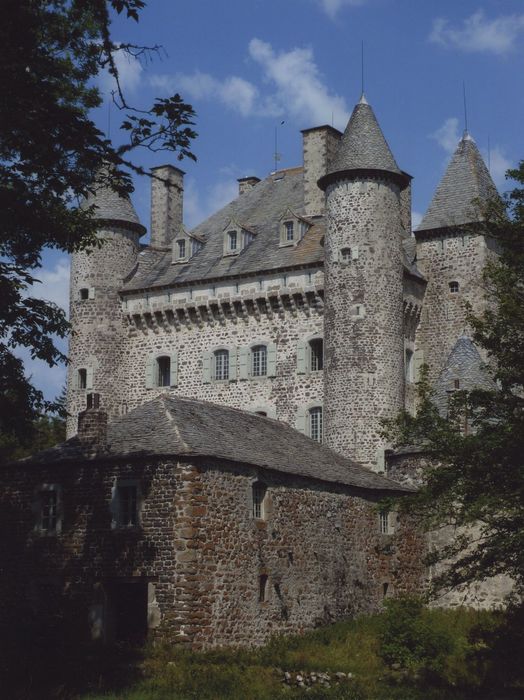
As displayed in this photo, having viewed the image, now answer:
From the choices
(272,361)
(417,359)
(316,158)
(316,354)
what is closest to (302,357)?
(316,354)

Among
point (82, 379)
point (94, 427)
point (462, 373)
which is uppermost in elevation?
point (82, 379)

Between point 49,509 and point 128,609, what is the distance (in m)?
3.27

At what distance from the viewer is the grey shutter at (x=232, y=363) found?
47125 millimetres

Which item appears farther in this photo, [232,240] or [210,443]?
[232,240]

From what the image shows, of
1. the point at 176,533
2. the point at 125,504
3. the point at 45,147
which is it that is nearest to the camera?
the point at 45,147

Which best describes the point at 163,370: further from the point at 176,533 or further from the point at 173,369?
the point at 176,533

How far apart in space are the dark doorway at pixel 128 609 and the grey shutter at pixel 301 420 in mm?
14950

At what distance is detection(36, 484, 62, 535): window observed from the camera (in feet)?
99.6

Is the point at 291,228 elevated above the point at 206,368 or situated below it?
above

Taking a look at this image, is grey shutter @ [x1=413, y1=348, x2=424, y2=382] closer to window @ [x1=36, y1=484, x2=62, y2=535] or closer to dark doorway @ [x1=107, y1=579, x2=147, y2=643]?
dark doorway @ [x1=107, y1=579, x2=147, y2=643]

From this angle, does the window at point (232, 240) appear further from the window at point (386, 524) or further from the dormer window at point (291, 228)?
the window at point (386, 524)

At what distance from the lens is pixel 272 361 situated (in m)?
46.2

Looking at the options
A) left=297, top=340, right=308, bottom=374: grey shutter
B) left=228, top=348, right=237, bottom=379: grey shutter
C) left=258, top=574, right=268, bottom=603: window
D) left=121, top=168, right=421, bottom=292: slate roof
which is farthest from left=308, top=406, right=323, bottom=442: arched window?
left=258, top=574, right=268, bottom=603: window

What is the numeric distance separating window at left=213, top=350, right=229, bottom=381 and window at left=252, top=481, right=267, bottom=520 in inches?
669
